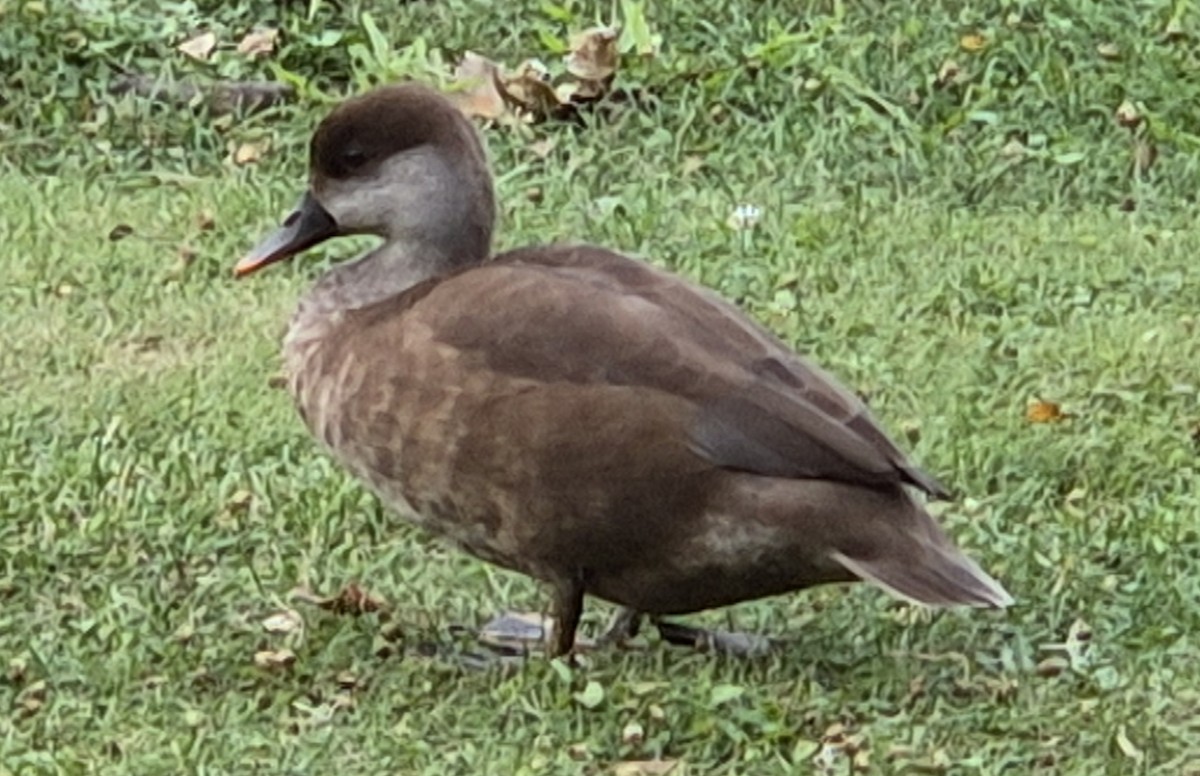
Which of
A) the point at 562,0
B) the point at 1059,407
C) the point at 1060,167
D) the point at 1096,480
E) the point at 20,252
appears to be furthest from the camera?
the point at 562,0

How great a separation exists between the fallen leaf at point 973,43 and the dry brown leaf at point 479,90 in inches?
50.3

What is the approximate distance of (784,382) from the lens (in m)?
4.70

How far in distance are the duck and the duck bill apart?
→ 45 cm

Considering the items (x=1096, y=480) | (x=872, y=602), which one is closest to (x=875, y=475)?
(x=872, y=602)

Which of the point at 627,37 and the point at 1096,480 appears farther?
the point at 627,37

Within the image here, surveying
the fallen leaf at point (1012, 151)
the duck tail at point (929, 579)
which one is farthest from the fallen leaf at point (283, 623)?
the fallen leaf at point (1012, 151)

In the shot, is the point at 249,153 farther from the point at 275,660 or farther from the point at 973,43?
the point at 275,660

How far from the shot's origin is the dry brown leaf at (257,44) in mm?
8164

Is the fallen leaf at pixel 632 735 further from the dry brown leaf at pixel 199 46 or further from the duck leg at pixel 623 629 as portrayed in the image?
the dry brown leaf at pixel 199 46

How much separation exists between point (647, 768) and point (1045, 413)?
1890 millimetres

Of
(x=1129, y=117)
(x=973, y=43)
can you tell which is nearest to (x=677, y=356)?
(x=1129, y=117)

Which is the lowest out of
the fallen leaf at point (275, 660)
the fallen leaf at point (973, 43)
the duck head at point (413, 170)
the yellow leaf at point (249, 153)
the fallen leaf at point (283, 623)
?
the yellow leaf at point (249, 153)

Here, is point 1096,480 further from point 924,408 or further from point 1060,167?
point 1060,167

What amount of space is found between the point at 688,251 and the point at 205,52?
1746 mm
